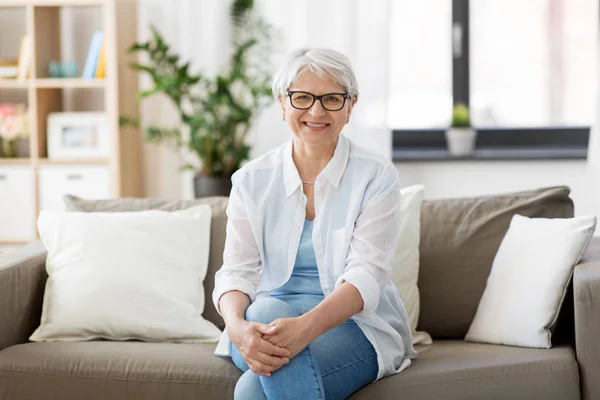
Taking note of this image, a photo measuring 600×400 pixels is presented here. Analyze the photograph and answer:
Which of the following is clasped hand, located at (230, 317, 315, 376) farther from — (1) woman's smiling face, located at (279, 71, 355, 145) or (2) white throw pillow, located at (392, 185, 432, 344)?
(2) white throw pillow, located at (392, 185, 432, 344)

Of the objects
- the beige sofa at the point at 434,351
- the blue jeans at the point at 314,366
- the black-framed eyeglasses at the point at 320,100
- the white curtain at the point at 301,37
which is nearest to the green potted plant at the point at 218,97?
the white curtain at the point at 301,37

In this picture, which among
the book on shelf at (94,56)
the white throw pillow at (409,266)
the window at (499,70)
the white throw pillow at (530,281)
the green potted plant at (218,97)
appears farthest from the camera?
the window at (499,70)

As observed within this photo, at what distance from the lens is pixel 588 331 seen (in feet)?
6.88

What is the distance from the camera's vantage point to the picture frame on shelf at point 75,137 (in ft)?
14.4

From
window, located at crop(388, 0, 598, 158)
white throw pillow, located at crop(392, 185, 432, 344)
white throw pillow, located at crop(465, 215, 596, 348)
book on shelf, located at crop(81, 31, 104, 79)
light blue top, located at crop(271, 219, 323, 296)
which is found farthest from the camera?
window, located at crop(388, 0, 598, 158)

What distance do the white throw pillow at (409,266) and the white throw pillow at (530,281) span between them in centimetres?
15

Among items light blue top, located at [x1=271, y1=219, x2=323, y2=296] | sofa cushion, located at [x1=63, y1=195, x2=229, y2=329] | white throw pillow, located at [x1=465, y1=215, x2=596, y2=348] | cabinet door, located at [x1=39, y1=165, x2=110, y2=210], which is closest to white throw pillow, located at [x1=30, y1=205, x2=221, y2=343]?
sofa cushion, located at [x1=63, y1=195, x2=229, y2=329]

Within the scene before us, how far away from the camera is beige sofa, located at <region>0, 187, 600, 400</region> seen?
2084mm

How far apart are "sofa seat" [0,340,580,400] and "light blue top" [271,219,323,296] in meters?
0.24

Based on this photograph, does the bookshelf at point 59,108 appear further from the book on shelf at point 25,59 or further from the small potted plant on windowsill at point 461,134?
the small potted plant on windowsill at point 461,134

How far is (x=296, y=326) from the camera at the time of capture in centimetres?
188

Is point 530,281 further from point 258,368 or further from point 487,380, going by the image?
point 258,368

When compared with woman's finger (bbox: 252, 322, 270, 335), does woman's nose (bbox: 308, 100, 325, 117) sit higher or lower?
higher

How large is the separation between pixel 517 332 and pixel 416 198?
1.54ft
